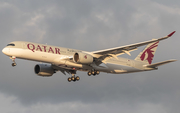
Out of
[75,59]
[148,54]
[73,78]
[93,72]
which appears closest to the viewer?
→ [75,59]

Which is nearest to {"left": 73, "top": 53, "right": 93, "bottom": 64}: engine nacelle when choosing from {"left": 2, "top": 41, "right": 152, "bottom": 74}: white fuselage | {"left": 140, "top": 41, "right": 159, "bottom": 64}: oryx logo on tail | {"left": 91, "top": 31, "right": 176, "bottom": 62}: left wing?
{"left": 2, "top": 41, "right": 152, "bottom": 74}: white fuselage

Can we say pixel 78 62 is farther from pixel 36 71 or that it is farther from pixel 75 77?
pixel 36 71

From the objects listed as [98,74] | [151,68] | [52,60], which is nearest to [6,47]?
[52,60]

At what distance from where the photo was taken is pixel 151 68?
206 ft

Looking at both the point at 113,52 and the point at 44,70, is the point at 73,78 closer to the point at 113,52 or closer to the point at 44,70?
the point at 44,70

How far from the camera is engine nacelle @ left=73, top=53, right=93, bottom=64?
5412cm

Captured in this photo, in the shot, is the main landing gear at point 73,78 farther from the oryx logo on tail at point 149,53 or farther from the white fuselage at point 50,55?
the oryx logo on tail at point 149,53

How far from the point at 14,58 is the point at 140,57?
81.7 feet

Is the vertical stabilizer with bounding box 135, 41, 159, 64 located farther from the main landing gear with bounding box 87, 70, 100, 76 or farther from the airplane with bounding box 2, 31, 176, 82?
the main landing gear with bounding box 87, 70, 100, 76

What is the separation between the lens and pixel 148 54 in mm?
67750

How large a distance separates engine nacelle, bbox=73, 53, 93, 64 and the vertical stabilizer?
14.5 meters

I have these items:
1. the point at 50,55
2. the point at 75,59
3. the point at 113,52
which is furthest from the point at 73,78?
the point at 113,52

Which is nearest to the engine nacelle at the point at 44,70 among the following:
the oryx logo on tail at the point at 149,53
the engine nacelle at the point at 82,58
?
the engine nacelle at the point at 82,58

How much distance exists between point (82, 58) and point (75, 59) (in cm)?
121
